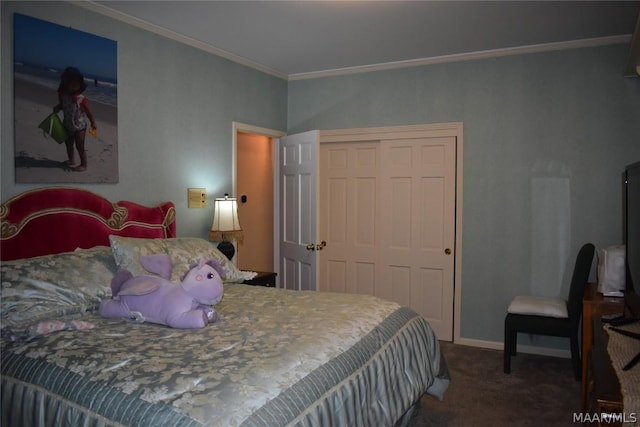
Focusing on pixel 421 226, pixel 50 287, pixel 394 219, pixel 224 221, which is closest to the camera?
pixel 50 287

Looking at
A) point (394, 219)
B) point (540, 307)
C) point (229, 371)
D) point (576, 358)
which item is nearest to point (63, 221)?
point (229, 371)

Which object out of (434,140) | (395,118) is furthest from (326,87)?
(434,140)

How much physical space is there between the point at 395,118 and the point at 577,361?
256 cm

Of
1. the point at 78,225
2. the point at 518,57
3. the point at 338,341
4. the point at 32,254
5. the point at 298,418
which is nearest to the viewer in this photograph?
the point at 298,418

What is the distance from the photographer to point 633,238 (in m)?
2.35

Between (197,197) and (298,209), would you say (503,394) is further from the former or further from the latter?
(197,197)

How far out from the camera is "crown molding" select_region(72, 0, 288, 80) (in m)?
3.12

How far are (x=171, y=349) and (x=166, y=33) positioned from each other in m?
2.56

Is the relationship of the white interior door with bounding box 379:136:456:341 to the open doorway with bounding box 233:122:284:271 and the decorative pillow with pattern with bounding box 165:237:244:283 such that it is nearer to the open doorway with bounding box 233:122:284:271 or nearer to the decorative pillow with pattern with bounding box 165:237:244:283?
the open doorway with bounding box 233:122:284:271

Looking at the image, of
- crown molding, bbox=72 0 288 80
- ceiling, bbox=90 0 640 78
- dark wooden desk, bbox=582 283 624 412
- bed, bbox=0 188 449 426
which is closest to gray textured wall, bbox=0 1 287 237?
crown molding, bbox=72 0 288 80

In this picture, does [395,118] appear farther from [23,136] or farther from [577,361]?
[23,136]

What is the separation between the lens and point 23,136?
2.75 m

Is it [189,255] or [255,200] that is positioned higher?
[255,200]

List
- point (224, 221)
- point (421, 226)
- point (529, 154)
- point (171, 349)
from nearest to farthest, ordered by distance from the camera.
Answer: point (171, 349) → point (224, 221) → point (529, 154) → point (421, 226)
